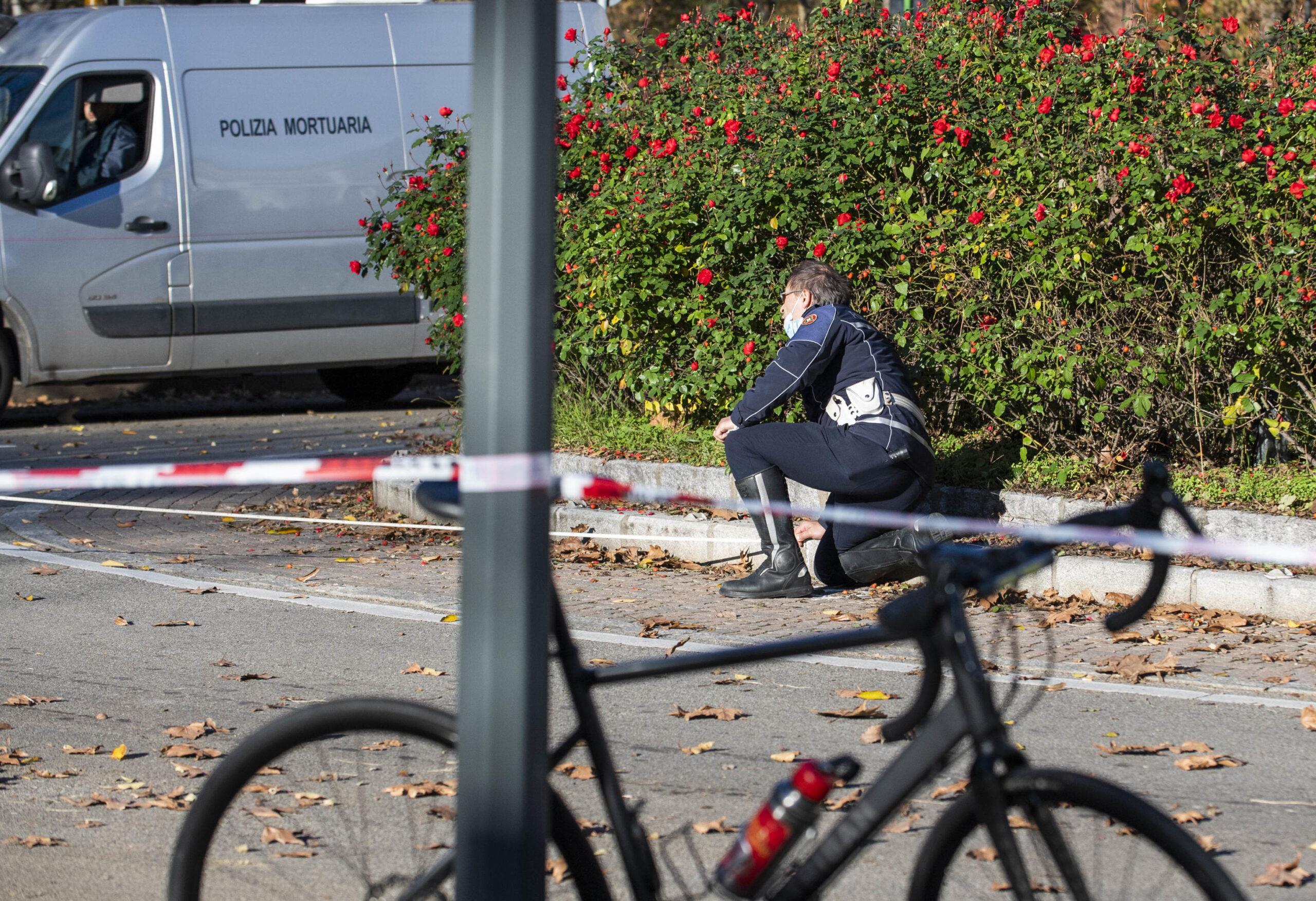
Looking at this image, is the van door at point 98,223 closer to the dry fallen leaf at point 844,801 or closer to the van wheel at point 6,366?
the van wheel at point 6,366

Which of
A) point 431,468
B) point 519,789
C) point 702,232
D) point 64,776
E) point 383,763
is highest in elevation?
point 702,232

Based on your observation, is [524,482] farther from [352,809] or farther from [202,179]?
[202,179]

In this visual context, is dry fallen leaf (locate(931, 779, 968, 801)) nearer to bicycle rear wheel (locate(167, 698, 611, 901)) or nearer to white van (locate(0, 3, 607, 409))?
bicycle rear wheel (locate(167, 698, 611, 901))

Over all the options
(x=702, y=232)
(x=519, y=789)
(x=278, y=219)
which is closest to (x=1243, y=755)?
(x=519, y=789)

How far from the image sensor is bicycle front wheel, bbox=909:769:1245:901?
2.39 m

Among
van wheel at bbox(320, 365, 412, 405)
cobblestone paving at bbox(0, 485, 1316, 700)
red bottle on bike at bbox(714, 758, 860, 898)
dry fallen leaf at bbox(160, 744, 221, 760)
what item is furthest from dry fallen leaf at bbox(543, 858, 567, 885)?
van wheel at bbox(320, 365, 412, 405)

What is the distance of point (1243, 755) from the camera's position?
15.0 feet

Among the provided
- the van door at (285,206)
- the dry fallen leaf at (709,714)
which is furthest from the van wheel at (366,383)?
the dry fallen leaf at (709,714)

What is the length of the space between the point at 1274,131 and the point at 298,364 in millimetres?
8201

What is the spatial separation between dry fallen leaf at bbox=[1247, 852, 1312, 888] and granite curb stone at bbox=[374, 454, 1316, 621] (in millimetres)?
1948

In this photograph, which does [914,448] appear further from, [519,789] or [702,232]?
[519,789]

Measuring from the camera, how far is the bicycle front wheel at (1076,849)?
239 cm

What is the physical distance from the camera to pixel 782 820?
2.55 metres

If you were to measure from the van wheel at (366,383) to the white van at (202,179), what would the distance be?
1561mm
